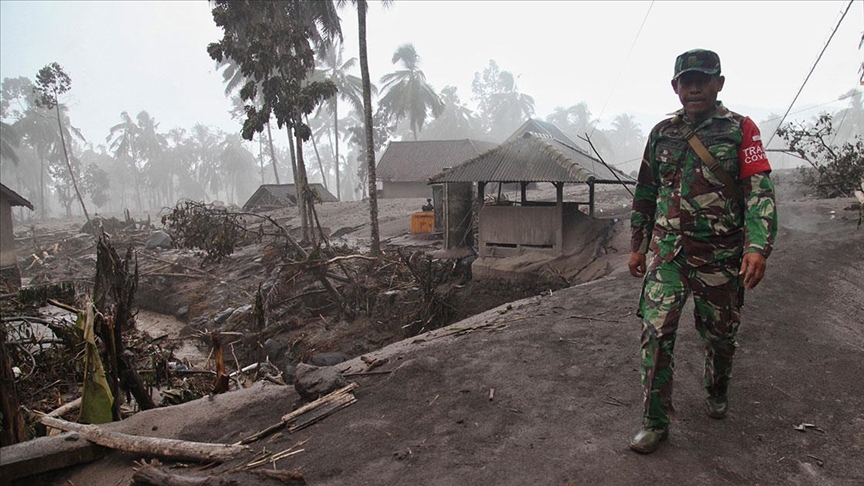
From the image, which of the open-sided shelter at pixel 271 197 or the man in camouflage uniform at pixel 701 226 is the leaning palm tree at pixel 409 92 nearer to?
the open-sided shelter at pixel 271 197

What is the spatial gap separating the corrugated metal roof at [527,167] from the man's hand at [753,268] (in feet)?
28.8

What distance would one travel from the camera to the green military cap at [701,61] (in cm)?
258

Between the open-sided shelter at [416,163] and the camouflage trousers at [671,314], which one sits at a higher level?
the open-sided shelter at [416,163]

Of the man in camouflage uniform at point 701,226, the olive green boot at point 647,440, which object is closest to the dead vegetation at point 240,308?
the olive green boot at point 647,440

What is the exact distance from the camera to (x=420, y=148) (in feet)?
105

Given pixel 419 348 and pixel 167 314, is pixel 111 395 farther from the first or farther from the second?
pixel 167 314

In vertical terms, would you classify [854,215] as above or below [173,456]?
above

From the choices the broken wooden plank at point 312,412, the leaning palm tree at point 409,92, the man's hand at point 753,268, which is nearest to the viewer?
the man's hand at point 753,268

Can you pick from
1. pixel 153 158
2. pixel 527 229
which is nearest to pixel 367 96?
pixel 527 229

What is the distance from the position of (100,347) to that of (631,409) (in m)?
4.08

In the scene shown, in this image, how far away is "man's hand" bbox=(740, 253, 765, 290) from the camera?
235 cm

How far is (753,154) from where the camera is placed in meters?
2.50

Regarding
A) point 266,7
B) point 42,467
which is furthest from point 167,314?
point 42,467

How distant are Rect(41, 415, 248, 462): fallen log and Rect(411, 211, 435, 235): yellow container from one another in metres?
14.9
